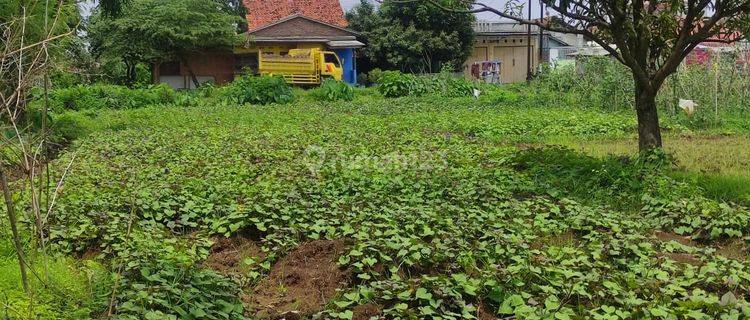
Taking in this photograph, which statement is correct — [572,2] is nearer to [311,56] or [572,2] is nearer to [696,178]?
[696,178]

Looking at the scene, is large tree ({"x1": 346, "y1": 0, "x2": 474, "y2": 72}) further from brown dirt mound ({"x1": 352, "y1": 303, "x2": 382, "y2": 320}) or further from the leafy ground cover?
brown dirt mound ({"x1": 352, "y1": 303, "x2": 382, "y2": 320})

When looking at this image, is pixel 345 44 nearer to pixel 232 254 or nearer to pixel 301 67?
pixel 301 67

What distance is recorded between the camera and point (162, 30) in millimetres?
28781

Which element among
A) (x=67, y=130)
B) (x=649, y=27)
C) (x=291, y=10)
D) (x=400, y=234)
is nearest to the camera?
(x=400, y=234)

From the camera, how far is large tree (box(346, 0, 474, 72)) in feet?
107

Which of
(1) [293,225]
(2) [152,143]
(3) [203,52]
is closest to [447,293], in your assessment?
(1) [293,225]

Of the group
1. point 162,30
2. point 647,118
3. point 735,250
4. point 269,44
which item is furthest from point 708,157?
point 269,44

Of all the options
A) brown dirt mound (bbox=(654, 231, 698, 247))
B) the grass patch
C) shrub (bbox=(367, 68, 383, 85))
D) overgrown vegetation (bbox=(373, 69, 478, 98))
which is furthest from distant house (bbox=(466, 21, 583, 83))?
brown dirt mound (bbox=(654, 231, 698, 247))

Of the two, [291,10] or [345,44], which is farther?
[291,10]

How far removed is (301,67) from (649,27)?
22403mm

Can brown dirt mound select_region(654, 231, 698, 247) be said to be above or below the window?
below

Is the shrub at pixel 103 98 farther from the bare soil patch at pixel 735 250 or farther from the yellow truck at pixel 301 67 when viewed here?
the bare soil patch at pixel 735 250

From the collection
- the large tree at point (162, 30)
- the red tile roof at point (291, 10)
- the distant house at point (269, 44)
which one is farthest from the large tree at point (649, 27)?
the red tile roof at point (291, 10)

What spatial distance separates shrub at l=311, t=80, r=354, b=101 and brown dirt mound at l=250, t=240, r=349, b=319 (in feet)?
55.6
